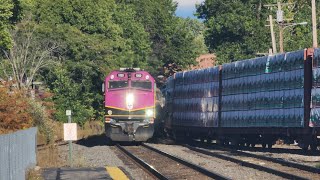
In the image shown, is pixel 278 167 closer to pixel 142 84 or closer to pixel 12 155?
pixel 12 155

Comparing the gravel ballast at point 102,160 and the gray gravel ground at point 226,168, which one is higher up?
the gray gravel ground at point 226,168

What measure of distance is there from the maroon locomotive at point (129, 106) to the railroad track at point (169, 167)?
329 cm

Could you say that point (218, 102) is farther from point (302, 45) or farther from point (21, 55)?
point (302, 45)

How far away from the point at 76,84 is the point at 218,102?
2248 cm

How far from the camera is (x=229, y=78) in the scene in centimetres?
3219

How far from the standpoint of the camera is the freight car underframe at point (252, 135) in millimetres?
25828

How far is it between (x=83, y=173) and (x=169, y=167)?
12.4ft

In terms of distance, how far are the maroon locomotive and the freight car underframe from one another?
114 inches

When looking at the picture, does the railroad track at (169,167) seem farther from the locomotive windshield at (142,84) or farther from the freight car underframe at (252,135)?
the locomotive windshield at (142,84)

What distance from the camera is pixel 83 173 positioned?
20.0m

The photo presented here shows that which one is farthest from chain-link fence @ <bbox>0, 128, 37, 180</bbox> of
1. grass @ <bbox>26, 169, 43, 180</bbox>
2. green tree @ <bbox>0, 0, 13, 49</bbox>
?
green tree @ <bbox>0, 0, 13, 49</bbox>

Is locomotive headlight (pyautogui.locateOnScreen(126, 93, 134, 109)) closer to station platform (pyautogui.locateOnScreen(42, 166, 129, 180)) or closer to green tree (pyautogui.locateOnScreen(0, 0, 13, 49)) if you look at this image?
green tree (pyautogui.locateOnScreen(0, 0, 13, 49))

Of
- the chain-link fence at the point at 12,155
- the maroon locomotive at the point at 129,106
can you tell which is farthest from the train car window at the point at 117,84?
the chain-link fence at the point at 12,155

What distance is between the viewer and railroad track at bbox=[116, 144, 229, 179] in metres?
19.6
